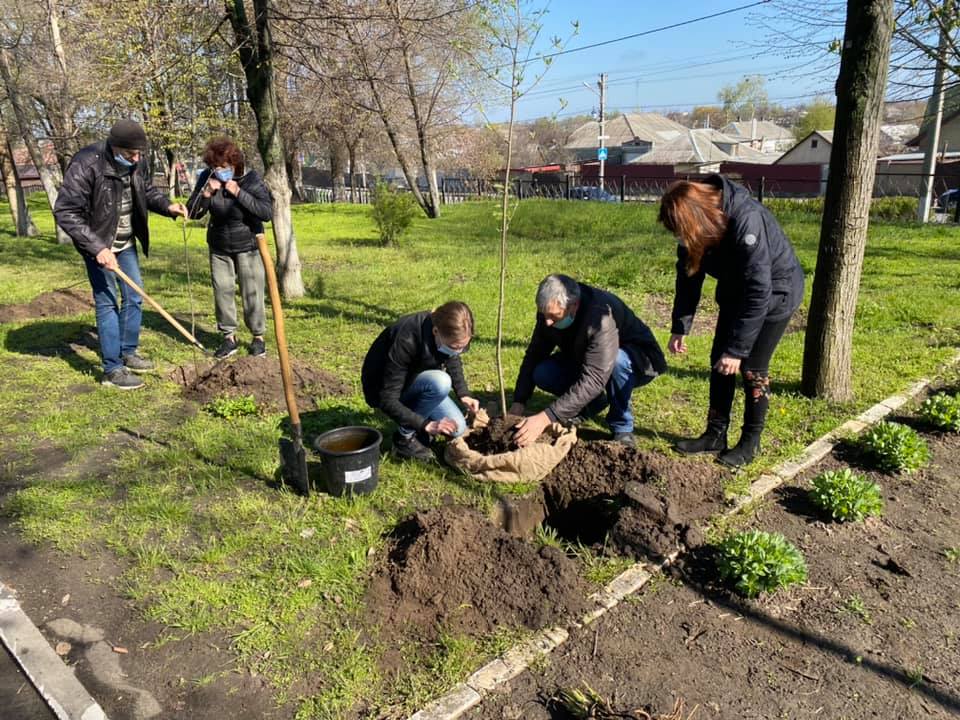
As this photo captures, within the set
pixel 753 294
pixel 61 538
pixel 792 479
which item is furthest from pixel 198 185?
pixel 792 479

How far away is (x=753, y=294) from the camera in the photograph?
3.15m

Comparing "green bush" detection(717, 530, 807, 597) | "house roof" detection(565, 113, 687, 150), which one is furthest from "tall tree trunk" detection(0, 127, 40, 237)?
"house roof" detection(565, 113, 687, 150)

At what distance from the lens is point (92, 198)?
15.3ft

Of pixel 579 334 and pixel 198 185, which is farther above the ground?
pixel 198 185

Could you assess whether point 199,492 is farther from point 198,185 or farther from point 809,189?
point 809,189

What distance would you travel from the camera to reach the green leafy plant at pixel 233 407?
4.39 metres

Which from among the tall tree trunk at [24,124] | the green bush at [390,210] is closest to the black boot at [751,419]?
the green bush at [390,210]

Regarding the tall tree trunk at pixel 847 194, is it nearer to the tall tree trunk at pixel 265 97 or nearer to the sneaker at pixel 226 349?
the sneaker at pixel 226 349

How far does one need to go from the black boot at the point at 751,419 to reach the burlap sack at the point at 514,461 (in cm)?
91

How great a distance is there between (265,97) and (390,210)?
5936mm

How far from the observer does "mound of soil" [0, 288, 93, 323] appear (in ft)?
23.5

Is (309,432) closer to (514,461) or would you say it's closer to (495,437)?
(495,437)

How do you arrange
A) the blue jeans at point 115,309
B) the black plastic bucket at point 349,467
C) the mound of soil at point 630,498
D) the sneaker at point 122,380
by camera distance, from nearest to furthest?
1. the mound of soil at point 630,498
2. the black plastic bucket at point 349,467
3. the blue jeans at point 115,309
4. the sneaker at point 122,380

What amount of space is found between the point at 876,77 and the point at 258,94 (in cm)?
583
